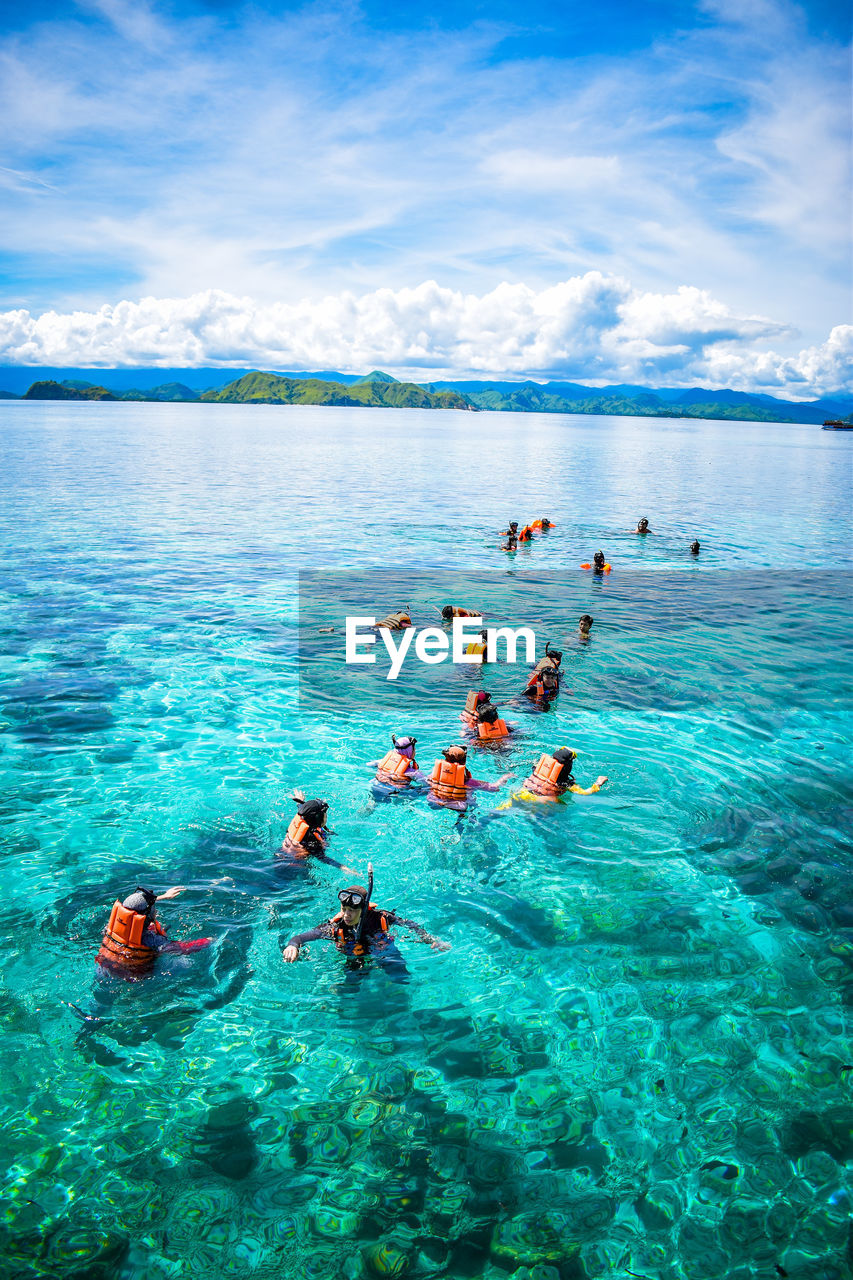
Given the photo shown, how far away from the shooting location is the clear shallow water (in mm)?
7574

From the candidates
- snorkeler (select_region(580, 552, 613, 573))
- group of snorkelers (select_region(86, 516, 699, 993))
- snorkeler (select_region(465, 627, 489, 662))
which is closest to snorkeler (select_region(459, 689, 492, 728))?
group of snorkelers (select_region(86, 516, 699, 993))

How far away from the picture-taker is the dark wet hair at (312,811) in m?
12.6

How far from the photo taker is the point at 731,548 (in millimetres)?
46406

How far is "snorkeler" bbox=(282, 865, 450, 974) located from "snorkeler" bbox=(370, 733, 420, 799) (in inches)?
178

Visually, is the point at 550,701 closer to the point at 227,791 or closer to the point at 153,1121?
the point at 227,791

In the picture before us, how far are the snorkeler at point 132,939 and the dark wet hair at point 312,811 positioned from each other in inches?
121

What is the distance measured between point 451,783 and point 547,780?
82.8 inches

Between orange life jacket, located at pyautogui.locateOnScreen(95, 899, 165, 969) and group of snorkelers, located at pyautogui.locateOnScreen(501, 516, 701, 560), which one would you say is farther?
group of snorkelers, located at pyautogui.locateOnScreen(501, 516, 701, 560)

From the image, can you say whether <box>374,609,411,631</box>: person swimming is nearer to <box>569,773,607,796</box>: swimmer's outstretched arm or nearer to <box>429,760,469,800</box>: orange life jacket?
<box>429,760,469,800</box>: orange life jacket

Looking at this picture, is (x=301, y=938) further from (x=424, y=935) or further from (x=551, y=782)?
(x=551, y=782)

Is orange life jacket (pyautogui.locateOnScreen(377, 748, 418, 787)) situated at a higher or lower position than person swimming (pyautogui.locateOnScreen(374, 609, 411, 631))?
lower

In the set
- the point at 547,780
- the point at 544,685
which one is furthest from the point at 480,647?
the point at 547,780

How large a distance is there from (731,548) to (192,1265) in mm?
47090

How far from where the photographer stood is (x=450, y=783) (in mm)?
14930
